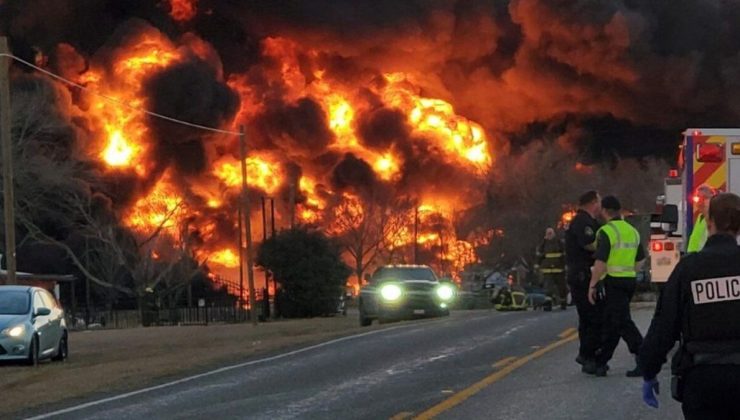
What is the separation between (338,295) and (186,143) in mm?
12358

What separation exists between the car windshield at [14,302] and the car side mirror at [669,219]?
8.80 m

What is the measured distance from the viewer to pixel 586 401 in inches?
354

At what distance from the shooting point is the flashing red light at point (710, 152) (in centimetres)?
1168

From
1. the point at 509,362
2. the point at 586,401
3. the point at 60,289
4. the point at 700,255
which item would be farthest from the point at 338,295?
the point at 700,255

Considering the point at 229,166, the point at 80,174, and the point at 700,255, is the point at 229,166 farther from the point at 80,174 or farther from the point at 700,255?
the point at 700,255

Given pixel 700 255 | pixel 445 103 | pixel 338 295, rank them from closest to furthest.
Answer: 1. pixel 700 255
2. pixel 338 295
3. pixel 445 103

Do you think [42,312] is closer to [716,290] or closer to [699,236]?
[699,236]

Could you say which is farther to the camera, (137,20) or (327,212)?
(327,212)

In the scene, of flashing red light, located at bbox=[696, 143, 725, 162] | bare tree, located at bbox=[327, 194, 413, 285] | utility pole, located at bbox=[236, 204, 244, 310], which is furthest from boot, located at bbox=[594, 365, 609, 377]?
bare tree, located at bbox=[327, 194, 413, 285]

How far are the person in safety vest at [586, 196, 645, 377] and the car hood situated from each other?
8590mm

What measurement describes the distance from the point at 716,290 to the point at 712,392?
41 cm

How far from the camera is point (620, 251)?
9.98 metres

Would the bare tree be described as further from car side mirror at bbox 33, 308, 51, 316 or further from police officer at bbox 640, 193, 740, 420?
police officer at bbox 640, 193, 740, 420

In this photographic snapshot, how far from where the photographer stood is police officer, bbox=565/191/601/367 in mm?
10359
